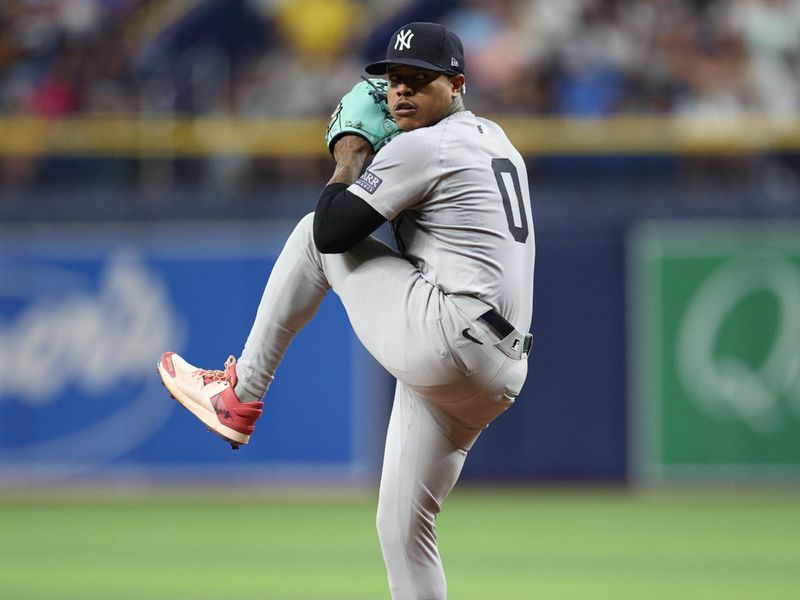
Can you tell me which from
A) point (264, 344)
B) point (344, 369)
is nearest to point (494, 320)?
point (264, 344)

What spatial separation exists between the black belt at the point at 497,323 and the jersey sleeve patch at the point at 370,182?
1.67 ft

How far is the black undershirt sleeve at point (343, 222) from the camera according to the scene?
165 inches

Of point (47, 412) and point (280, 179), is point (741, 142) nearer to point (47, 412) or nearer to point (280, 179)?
point (280, 179)

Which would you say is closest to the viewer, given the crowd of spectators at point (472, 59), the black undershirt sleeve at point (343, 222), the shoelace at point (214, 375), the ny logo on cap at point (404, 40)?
the black undershirt sleeve at point (343, 222)

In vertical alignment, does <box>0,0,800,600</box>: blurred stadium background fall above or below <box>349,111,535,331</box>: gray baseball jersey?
below

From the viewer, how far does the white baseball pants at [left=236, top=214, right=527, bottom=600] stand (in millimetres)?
4281

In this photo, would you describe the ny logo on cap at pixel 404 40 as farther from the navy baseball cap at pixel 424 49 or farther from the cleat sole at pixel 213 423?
the cleat sole at pixel 213 423

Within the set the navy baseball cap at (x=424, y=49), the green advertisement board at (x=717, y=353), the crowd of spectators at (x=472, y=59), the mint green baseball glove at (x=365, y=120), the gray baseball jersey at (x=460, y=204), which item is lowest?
the green advertisement board at (x=717, y=353)

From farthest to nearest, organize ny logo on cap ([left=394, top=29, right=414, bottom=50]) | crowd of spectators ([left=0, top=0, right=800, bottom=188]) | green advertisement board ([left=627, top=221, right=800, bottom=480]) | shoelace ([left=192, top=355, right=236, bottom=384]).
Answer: crowd of spectators ([left=0, top=0, right=800, bottom=188]) → green advertisement board ([left=627, top=221, right=800, bottom=480]) → shoelace ([left=192, top=355, right=236, bottom=384]) → ny logo on cap ([left=394, top=29, right=414, bottom=50])

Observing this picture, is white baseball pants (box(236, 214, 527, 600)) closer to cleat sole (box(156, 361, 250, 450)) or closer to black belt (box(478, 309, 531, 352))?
black belt (box(478, 309, 531, 352))

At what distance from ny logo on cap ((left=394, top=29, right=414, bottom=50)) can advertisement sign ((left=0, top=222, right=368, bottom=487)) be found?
6711 millimetres

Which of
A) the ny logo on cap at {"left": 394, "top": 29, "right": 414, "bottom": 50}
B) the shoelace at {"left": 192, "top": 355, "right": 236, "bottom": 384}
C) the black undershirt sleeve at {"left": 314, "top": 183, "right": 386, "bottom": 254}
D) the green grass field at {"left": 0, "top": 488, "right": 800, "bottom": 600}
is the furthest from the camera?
the green grass field at {"left": 0, "top": 488, "right": 800, "bottom": 600}

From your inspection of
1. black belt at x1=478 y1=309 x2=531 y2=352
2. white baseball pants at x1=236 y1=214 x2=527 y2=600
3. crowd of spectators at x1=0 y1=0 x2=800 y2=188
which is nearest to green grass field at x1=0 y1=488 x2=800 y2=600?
white baseball pants at x1=236 y1=214 x2=527 y2=600

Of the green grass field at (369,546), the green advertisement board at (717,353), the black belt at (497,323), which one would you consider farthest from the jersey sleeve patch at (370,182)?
the green advertisement board at (717,353)
